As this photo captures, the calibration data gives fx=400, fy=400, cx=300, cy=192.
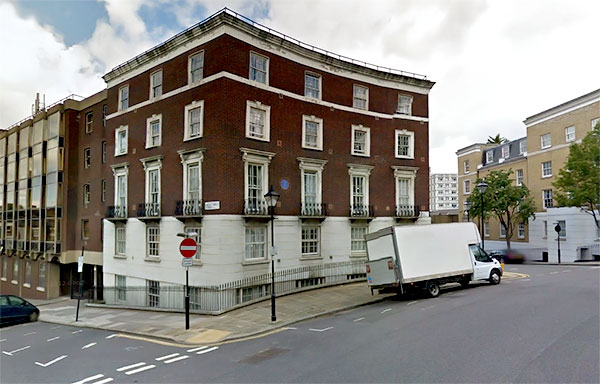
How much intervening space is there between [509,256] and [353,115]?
20.7m

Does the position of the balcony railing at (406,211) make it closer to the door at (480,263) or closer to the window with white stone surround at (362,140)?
the window with white stone surround at (362,140)

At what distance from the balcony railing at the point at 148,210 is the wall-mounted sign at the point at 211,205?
3.99m

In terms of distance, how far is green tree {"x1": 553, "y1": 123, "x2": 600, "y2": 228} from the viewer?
30.5 metres

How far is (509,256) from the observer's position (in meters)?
35.1

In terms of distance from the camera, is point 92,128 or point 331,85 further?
point 92,128

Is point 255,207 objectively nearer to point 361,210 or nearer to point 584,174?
point 361,210

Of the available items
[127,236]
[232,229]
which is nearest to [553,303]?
[232,229]

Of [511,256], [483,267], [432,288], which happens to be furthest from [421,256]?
[511,256]

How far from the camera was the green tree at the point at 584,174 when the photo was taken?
3047cm

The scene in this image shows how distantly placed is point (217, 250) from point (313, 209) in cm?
654

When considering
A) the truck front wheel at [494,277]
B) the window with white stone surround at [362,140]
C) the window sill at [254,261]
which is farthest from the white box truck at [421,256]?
the window with white stone surround at [362,140]

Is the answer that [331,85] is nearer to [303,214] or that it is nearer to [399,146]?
[399,146]

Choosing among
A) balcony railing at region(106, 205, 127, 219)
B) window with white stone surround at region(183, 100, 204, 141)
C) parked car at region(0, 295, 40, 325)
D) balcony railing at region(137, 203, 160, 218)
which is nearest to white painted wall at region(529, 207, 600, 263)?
window with white stone surround at region(183, 100, 204, 141)

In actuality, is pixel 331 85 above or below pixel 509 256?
above
